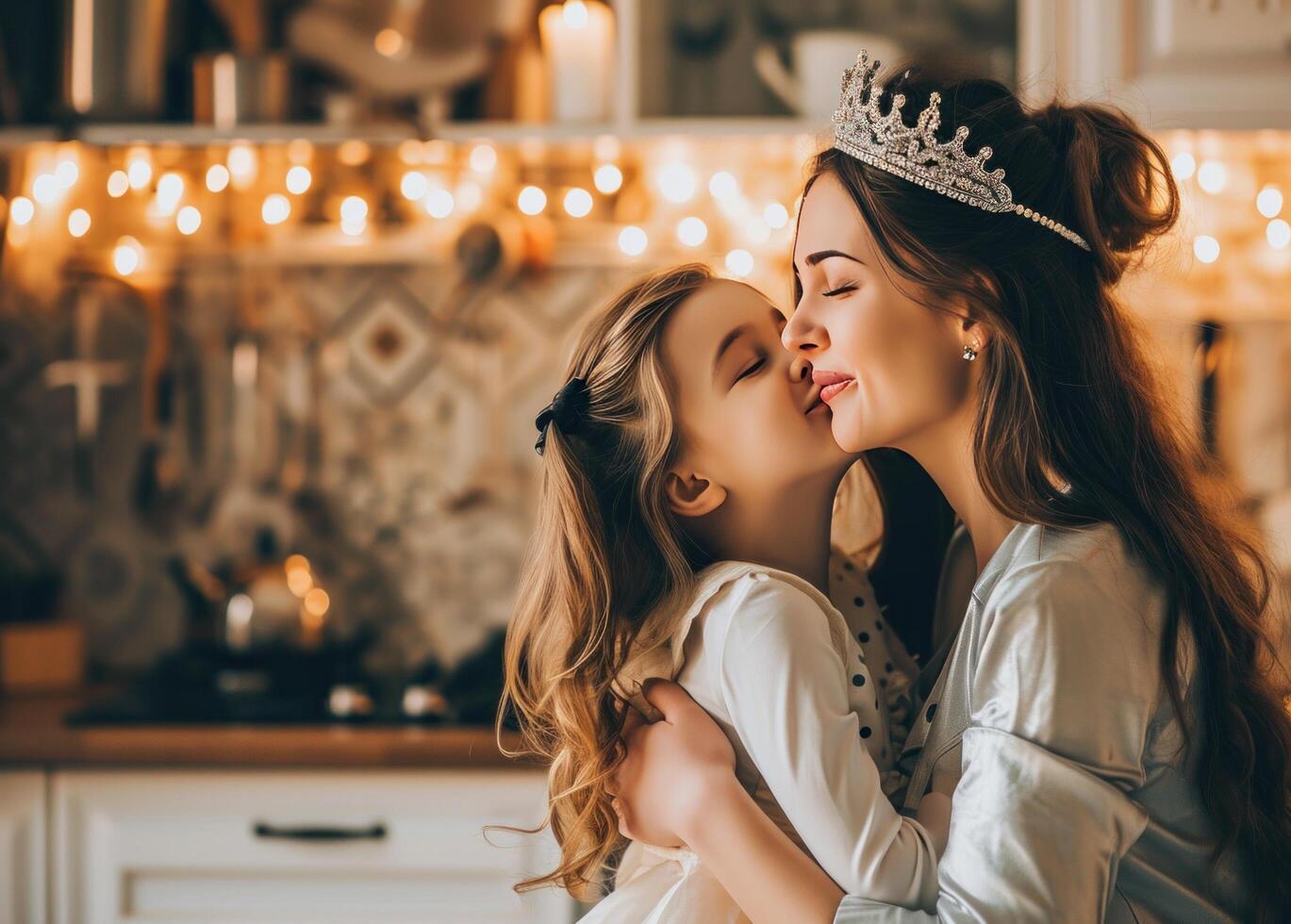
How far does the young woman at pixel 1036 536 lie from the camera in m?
0.90

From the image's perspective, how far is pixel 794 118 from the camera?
2096 millimetres

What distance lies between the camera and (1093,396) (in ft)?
3.37

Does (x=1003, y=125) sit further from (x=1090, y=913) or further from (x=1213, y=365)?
(x=1213, y=365)

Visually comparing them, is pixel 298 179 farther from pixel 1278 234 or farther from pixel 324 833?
pixel 1278 234

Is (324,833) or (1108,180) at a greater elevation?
(1108,180)

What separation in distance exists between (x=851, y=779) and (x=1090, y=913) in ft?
0.63

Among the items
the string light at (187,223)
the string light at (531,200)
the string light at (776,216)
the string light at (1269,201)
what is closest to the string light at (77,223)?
the string light at (187,223)

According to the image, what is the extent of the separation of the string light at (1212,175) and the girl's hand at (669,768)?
1774 mm

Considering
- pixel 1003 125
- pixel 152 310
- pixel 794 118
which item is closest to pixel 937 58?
pixel 1003 125

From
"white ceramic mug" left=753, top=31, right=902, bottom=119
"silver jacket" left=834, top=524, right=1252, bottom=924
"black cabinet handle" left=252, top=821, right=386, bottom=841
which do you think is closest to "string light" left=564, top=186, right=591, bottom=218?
"white ceramic mug" left=753, top=31, right=902, bottom=119

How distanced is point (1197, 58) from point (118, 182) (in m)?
2.01

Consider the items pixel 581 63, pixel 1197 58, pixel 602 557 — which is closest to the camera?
pixel 602 557

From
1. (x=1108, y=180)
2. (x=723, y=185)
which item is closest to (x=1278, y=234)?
(x=723, y=185)

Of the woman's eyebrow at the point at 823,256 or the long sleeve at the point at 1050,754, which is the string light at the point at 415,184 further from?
the long sleeve at the point at 1050,754
